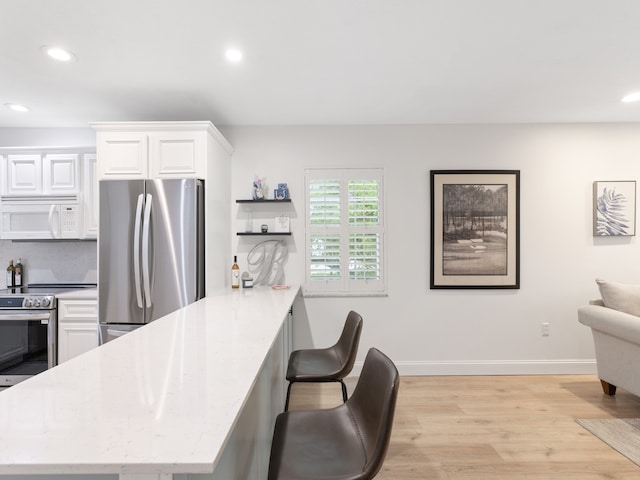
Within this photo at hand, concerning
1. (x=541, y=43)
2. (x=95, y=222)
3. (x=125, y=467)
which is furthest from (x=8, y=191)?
(x=541, y=43)

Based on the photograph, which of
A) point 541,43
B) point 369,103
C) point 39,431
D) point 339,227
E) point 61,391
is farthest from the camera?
point 339,227

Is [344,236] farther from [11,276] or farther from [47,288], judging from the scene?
[11,276]

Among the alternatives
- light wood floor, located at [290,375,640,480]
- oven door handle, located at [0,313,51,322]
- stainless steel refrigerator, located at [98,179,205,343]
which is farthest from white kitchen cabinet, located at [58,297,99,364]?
light wood floor, located at [290,375,640,480]

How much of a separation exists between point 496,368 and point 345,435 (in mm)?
2797

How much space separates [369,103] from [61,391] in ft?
9.27

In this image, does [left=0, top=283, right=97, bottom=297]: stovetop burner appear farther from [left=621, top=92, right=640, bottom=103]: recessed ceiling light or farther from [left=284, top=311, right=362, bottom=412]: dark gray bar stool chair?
[left=621, top=92, right=640, bottom=103]: recessed ceiling light

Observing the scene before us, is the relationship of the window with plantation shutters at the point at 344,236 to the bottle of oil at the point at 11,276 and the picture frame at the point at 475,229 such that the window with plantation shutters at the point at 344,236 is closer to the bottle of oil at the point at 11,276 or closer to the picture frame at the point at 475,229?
the picture frame at the point at 475,229

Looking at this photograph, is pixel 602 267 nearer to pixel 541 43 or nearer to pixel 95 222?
pixel 541 43

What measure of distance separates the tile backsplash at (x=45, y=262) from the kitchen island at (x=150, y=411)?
2538 mm

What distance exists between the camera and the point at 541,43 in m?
2.09

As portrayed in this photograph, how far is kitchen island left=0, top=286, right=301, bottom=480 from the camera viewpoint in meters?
0.63

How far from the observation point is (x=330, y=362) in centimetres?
219

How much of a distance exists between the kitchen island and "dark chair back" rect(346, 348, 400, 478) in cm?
41

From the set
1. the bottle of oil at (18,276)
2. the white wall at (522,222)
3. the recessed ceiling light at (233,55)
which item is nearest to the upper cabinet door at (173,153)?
the white wall at (522,222)
